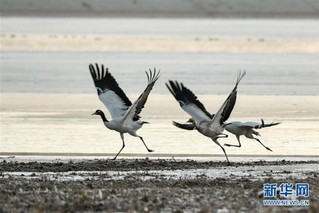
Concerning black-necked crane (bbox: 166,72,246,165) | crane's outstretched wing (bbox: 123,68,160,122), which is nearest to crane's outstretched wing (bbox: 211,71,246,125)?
black-necked crane (bbox: 166,72,246,165)

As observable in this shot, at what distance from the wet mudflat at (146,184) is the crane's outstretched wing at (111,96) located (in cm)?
110

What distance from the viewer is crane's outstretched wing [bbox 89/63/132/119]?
17856 millimetres

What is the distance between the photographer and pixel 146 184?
13984 mm

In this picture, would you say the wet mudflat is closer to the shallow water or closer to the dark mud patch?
the dark mud patch

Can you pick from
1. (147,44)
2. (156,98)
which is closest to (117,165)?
(156,98)

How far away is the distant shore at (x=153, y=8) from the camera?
99750 mm

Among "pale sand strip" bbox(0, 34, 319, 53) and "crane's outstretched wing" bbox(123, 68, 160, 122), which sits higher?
"pale sand strip" bbox(0, 34, 319, 53)

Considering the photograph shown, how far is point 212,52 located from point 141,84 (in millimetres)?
15091

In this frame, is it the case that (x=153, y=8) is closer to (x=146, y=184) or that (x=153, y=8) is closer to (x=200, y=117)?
(x=200, y=117)

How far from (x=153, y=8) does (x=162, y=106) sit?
77.2 metres

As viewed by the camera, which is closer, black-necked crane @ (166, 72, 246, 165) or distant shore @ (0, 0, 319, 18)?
black-necked crane @ (166, 72, 246, 165)

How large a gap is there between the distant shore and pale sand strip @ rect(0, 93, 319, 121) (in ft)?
236

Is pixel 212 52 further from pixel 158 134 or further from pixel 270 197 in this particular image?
pixel 270 197

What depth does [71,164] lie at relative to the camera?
1645 cm
